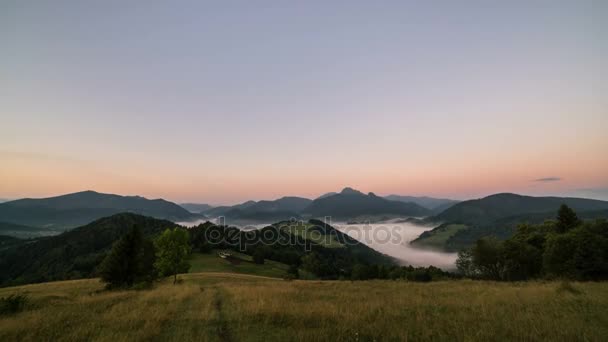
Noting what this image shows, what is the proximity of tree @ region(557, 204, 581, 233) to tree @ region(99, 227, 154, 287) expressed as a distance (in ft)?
219

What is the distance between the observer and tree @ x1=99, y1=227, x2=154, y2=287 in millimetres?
29447

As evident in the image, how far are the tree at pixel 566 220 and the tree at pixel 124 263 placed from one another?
6660 centimetres

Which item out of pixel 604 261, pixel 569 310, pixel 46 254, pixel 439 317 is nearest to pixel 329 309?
pixel 439 317

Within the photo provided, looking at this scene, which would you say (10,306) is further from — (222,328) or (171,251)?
(171,251)

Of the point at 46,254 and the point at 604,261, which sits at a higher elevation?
the point at 604,261

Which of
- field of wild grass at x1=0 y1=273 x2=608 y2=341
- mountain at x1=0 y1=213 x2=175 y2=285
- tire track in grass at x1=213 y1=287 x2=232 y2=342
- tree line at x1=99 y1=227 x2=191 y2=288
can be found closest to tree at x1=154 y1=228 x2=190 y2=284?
tree line at x1=99 y1=227 x2=191 y2=288

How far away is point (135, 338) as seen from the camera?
22.2ft

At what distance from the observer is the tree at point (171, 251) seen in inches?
1384

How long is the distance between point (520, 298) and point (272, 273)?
72625 millimetres

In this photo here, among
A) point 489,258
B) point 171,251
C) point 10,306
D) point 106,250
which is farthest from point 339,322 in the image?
point 106,250

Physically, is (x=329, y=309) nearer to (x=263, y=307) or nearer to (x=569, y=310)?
(x=263, y=307)

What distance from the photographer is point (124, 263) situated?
30172mm

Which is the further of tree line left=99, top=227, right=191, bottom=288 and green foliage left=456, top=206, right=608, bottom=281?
green foliage left=456, top=206, right=608, bottom=281

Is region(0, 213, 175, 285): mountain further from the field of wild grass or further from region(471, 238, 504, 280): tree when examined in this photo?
the field of wild grass
